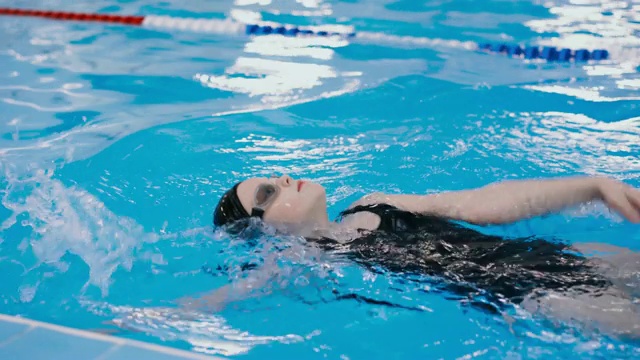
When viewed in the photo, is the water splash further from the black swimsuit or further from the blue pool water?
the black swimsuit

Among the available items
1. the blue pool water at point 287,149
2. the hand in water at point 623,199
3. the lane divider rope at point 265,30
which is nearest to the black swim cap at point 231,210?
the blue pool water at point 287,149

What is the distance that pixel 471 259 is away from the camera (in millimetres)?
2625

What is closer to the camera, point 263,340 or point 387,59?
point 263,340

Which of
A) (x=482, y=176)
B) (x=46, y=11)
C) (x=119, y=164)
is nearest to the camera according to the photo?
(x=482, y=176)

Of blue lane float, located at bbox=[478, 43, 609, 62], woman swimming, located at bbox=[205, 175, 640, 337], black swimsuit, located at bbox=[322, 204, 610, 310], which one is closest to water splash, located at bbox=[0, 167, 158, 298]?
woman swimming, located at bbox=[205, 175, 640, 337]

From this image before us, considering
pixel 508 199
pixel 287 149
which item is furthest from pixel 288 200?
pixel 287 149

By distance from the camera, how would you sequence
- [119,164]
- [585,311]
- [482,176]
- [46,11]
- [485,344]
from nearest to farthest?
1. [585,311]
2. [485,344]
3. [482,176]
4. [119,164]
5. [46,11]

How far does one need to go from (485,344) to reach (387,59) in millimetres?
3600

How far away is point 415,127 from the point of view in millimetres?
4562

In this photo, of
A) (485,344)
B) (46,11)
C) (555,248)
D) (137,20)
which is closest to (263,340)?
(485,344)

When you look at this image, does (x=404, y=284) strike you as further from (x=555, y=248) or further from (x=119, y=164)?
(x=119, y=164)

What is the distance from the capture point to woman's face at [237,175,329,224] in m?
2.72

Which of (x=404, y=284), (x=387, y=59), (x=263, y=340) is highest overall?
(x=387, y=59)

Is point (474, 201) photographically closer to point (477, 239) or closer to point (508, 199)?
point (508, 199)
